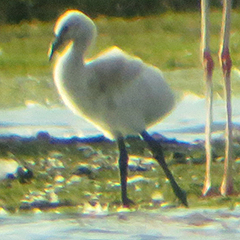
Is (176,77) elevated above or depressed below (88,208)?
above

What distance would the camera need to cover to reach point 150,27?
10.5 metres

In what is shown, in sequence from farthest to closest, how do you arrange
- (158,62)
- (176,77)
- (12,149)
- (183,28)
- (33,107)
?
(183,28) → (158,62) → (176,77) → (33,107) → (12,149)

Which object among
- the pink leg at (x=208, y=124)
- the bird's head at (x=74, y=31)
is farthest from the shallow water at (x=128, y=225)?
the bird's head at (x=74, y=31)

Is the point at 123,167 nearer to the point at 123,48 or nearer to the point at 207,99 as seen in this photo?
the point at 207,99

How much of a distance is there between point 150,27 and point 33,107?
4264 mm

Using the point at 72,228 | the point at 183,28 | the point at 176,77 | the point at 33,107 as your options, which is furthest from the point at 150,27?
the point at 72,228

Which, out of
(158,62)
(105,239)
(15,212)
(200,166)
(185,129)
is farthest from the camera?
(158,62)

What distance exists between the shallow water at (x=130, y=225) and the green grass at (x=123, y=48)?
2.99 metres

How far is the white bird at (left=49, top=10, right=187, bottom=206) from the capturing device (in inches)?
161

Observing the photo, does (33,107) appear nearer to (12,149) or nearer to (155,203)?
(12,149)

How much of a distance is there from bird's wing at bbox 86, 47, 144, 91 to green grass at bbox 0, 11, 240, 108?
2.54 m

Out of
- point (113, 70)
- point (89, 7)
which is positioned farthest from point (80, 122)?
point (89, 7)

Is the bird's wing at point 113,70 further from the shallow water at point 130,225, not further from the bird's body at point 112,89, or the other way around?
the shallow water at point 130,225

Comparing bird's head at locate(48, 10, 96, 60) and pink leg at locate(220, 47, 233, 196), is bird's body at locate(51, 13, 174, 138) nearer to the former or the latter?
bird's head at locate(48, 10, 96, 60)
